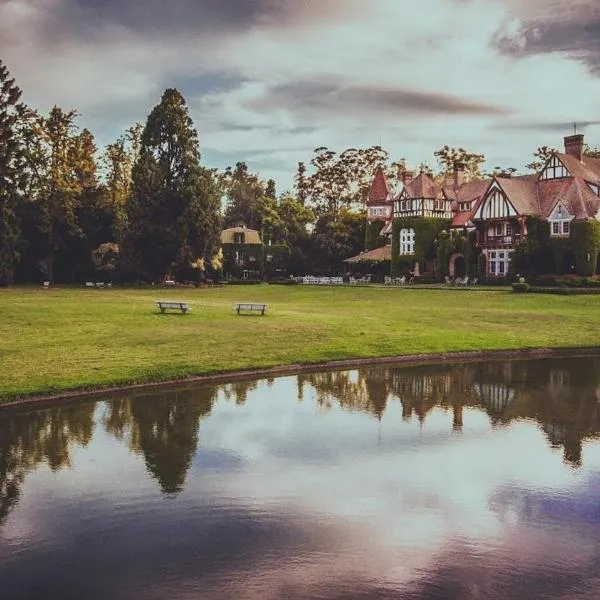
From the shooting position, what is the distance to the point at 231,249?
91.2 m

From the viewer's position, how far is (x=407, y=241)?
73.6m

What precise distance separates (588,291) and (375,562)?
140 feet

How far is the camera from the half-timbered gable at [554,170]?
61.5m

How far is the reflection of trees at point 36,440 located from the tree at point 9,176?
50.1 metres

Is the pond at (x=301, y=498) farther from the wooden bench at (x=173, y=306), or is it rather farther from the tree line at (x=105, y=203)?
the tree line at (x=105, y=203)

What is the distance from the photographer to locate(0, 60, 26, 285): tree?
5984cm

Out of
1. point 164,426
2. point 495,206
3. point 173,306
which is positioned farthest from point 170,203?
point 164,426

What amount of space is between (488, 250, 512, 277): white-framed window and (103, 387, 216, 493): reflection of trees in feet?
172

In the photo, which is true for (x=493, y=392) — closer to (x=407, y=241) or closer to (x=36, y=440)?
(x=36, y=440)

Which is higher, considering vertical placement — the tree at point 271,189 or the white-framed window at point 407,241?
the tree at point 271,189

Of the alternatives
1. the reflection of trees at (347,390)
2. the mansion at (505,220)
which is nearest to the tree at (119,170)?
the mansion at (505,220)

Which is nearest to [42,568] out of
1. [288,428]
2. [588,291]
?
[288,428]

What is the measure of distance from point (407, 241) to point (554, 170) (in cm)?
1699

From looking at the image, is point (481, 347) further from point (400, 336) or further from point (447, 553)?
point (447, 553)
